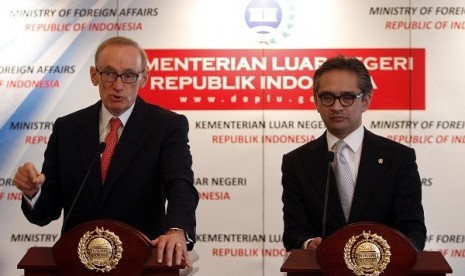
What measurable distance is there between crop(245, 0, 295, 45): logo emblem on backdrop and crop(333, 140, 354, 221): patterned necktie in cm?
266

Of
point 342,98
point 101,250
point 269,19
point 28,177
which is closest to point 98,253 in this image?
point 101,250

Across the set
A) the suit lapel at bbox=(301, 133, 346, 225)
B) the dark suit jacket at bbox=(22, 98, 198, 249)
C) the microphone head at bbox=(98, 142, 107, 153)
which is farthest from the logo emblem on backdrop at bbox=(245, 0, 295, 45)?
the microphone head at bbox=(98, 142, 107, 153)

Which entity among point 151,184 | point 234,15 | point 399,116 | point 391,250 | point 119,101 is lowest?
point 391,250

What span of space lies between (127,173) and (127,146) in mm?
95

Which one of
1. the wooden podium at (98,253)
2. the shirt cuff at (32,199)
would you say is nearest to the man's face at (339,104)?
the wooden podium at (98,253)

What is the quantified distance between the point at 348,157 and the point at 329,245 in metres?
0.71

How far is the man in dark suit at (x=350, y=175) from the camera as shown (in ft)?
8.94

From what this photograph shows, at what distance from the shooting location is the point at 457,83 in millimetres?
5391

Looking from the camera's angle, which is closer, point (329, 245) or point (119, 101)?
point (329, 245)

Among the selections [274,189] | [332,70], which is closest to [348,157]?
[332,70]

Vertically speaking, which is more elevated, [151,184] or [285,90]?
[285,90]

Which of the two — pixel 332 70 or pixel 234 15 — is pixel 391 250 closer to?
pixel 332 70

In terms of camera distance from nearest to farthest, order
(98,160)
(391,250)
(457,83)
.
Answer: (391,250) < (98,160) < (457,83)

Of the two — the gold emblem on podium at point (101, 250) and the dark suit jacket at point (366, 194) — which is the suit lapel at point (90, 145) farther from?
the dark suit jacket at point (366, 194)
